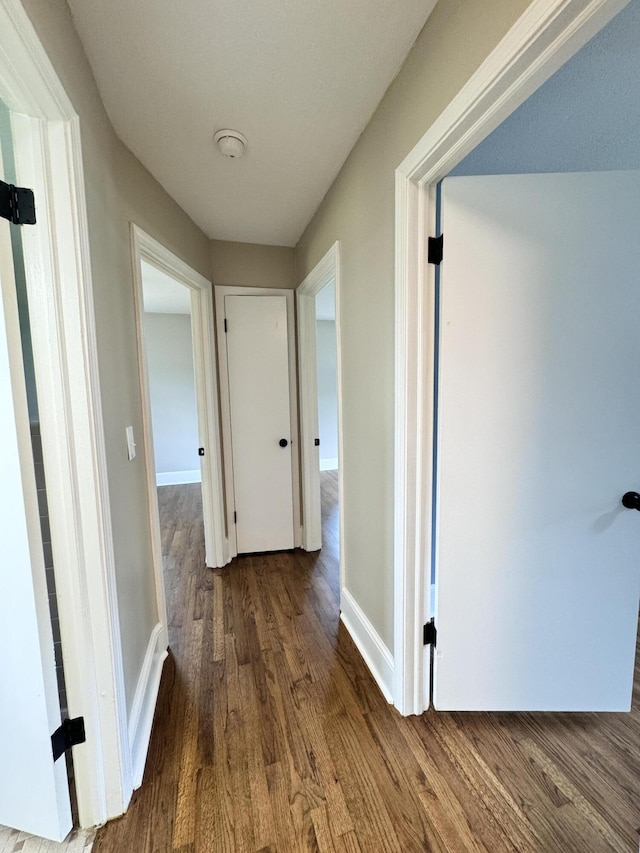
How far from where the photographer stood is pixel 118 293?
1.39 meters

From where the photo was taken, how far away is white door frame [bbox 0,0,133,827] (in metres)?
0.91

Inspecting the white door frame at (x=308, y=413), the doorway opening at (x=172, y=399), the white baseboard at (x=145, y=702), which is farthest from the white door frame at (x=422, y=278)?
the doorway opening at (x=172, y=399)

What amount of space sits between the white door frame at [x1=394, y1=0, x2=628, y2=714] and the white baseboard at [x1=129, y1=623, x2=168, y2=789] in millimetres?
963

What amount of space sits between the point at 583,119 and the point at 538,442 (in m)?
1.20

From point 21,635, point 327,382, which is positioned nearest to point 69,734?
point 21,635

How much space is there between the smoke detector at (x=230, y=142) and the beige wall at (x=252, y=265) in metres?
1.04

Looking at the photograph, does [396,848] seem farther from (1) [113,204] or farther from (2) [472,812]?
(1) [113,204]

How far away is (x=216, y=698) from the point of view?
5.00 feet

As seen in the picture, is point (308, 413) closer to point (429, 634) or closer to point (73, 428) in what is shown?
point (429, 634)

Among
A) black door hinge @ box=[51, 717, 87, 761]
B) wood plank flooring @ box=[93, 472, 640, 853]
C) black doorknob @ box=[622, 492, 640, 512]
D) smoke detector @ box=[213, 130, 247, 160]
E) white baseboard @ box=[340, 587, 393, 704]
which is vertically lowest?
wood plank flooring @ box=[93, 472, 640, 853]

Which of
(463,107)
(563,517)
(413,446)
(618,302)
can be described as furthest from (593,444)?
(463,107)

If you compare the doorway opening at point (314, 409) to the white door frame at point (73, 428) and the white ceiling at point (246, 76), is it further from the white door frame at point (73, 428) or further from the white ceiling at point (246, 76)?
the white door frame at point (73, 428)

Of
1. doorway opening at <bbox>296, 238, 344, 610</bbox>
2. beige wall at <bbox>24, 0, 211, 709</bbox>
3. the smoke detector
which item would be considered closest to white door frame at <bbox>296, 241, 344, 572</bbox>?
doorway opening at <bbox>296, 238, 344, 610</bbox>

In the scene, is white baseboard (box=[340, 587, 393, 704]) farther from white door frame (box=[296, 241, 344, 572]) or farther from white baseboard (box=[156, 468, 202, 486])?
white baseboard (box=[156, 468, 202, 486])
